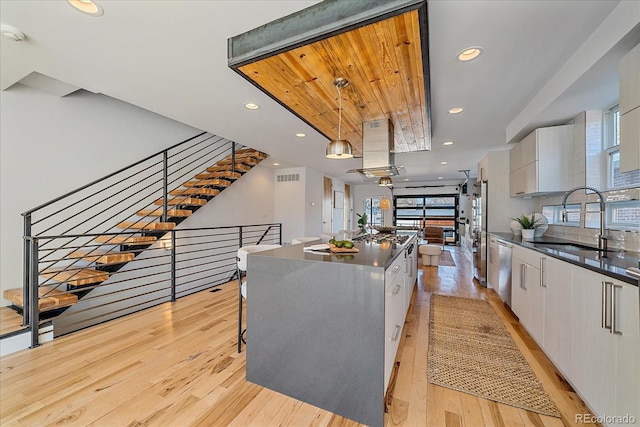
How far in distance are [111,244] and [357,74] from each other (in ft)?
11.4

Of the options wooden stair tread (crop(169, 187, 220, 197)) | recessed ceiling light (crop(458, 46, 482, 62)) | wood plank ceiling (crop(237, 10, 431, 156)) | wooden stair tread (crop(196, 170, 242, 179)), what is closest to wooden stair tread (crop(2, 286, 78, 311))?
wooden stair tread (crop(169, 187, 220, 197))

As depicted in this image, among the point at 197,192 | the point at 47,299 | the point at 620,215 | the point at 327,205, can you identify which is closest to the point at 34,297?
the point at 47,299

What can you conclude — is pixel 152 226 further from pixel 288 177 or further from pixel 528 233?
pixel 528 233

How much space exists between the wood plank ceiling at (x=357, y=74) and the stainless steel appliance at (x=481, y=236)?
2.11 meters

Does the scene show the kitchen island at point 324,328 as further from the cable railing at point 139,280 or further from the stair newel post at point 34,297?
the stair newel post at point 34,297

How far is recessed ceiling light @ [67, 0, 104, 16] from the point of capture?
1.47 m

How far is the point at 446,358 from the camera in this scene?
215 cm

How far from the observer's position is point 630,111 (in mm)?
1507

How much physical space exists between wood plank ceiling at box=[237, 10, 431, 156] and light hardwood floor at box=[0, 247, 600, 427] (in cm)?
232

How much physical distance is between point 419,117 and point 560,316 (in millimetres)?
2207

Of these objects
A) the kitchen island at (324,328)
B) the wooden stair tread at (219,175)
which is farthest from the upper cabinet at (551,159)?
the wooden stair tread at (219,175)

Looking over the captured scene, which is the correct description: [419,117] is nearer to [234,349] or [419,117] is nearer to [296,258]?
[296,258]

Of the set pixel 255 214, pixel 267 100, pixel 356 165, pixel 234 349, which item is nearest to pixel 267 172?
pixel 255 214

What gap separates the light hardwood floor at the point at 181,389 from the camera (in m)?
1.50
